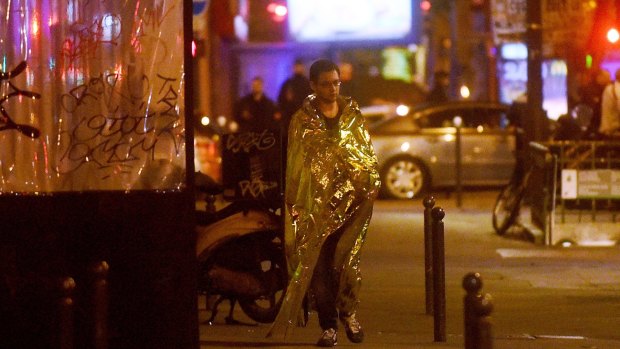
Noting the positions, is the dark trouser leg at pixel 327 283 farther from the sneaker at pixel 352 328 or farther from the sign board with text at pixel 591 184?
the sign board with text at pixel 591 184

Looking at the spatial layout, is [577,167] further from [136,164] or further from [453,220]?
[136,164]

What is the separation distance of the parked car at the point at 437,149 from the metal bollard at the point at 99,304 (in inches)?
531

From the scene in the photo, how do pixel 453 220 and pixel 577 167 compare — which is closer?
pixel 577 167

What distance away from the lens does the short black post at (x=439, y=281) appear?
8258 millimetres

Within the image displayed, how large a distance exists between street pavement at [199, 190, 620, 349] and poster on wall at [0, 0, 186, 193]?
1726 mm

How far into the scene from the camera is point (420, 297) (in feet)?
34.8

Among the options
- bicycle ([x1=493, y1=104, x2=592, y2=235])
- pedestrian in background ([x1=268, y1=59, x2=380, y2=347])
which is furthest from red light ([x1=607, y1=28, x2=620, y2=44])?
pedestrian in background ([x1=268, y1=59, x2=380, y2=347])

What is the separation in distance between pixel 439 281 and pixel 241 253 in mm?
1457

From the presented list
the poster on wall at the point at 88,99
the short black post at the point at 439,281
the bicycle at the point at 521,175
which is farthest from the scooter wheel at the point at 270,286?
the bicycle at the point at 521,175

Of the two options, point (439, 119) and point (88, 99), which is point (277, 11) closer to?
point (439, 119)

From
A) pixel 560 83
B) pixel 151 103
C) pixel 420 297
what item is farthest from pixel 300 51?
pixel 151 103

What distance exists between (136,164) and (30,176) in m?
0.60

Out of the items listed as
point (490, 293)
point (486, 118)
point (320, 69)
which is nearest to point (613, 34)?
point (486, 118)

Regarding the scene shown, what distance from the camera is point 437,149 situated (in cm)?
1994
